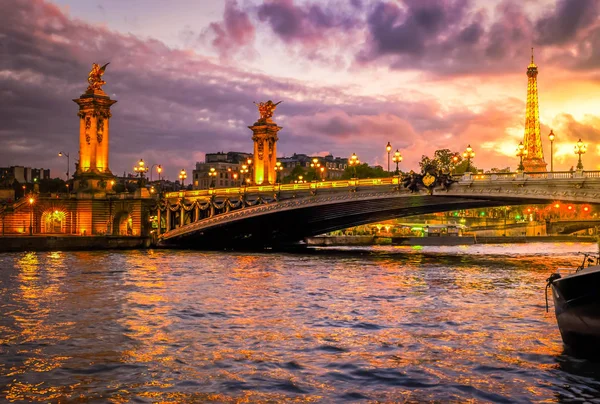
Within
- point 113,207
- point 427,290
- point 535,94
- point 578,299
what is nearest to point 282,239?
point 113,207

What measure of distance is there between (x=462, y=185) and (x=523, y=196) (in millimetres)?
5460

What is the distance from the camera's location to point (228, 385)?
14625mm

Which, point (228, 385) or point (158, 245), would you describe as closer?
point (228, 385)

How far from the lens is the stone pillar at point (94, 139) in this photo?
80312 millimetres

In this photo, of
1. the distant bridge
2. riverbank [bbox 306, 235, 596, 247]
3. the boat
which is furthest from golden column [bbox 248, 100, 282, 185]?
the boat

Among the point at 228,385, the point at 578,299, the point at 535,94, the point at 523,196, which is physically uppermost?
the point at 535,94

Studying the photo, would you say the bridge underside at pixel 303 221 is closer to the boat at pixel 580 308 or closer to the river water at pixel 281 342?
the river water at pixel 281 342

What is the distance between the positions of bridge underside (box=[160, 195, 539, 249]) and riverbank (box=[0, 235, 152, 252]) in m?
3.60

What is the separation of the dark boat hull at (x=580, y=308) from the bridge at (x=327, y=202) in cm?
3061

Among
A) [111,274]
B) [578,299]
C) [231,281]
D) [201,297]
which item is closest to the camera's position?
[578,299]

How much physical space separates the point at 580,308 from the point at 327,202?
43.3 metres

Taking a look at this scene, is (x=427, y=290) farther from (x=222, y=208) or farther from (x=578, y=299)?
(x=222, y=208)

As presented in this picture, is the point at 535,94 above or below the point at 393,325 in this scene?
above

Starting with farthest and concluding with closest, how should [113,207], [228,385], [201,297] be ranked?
[113,207]
[201,297]
[228,385]
